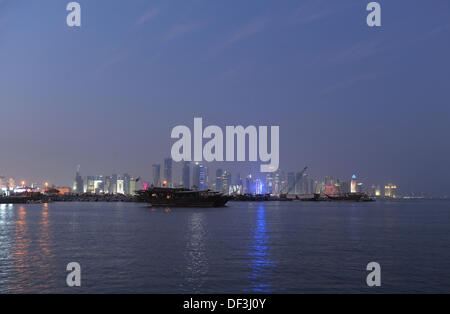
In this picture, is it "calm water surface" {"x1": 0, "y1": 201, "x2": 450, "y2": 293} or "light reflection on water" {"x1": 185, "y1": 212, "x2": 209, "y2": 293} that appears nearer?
"calm water surface" {"x1": 0, "y1": 201, "x2": 450, "y2": 293}

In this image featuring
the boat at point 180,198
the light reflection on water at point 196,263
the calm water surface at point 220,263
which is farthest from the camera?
the boat at point 180,198

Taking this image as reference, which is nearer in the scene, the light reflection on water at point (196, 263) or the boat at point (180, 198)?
the light reflection on water at point (196, 263)

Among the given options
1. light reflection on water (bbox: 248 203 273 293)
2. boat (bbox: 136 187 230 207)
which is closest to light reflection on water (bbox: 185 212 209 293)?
light reflection on water (bbox: 248 203 273 293)

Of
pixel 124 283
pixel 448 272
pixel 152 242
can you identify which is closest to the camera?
pixel 124 283

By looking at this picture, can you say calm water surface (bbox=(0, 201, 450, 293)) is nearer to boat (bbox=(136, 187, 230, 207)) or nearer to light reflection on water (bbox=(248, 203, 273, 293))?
light reflection on water (bbox=(248, 203, 273, 293))

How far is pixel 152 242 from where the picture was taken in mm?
44562

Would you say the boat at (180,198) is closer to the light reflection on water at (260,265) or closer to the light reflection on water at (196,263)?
the light reflection on water at (196,263)

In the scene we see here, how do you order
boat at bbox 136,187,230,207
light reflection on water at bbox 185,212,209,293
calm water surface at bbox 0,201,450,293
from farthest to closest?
boat at bbox 136,187,230,207
light reflection on water at bbox 185,212,209,293
calm water surface at bbox 0,201,450,293

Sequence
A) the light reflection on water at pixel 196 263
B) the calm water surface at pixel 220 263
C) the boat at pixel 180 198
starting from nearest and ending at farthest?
the calm water surface at pixel 220 263, the light reflection on water at pixel 196 263, the boat at pixel 180 198

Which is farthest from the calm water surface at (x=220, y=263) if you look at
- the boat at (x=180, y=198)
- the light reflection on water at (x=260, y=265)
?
the boat at (x=180, y=198)
